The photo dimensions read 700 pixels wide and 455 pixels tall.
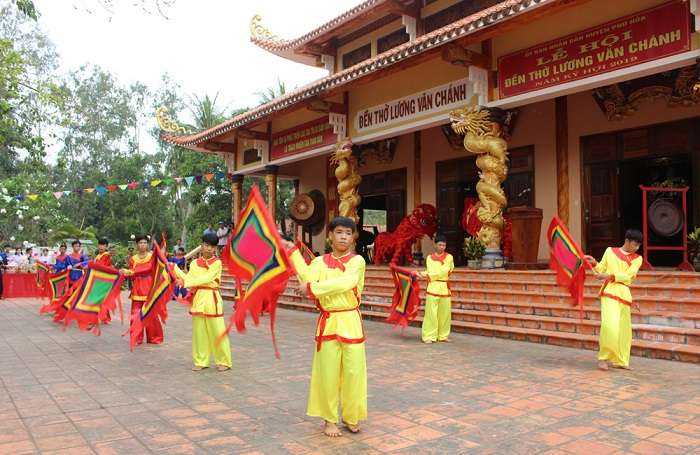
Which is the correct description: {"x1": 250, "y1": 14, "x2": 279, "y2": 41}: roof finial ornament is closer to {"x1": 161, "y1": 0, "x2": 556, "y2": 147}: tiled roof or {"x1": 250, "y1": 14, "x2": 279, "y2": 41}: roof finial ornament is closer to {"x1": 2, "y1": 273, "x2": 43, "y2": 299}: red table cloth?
{"x1": 161, "y1": 0, "x2": 556, "y2": 147}: tiled roof

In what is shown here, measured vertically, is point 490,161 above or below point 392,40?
below

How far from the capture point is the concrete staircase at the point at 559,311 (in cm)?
611

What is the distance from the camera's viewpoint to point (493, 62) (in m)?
9.47

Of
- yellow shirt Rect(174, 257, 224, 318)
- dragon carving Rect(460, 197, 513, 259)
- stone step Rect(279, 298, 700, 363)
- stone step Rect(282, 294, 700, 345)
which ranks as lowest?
stone step Rect(279, 298, 700, 363)

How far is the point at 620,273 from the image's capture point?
5.49 metres

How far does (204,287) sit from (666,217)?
6.83 meters

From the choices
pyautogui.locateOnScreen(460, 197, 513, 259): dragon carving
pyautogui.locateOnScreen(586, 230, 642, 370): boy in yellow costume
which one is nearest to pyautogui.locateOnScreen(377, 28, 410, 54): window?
pyautogui.locateOnScreen(460, 197, 513, 259): dragon carving

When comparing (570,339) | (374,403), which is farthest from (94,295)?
(570,339)

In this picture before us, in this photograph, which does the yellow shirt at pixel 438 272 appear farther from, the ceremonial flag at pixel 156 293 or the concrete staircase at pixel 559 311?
the ceremonial flag at pixel 156 293

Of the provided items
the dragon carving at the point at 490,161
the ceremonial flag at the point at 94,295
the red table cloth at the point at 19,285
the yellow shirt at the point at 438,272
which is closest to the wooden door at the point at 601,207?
the dragon carving at the point at 490,161

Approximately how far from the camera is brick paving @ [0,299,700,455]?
3408mm

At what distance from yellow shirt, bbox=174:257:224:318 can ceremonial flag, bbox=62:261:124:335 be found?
2.22m

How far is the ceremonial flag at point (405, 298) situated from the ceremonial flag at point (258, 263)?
4102mm

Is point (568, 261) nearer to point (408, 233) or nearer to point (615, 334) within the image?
point (615, 334)
